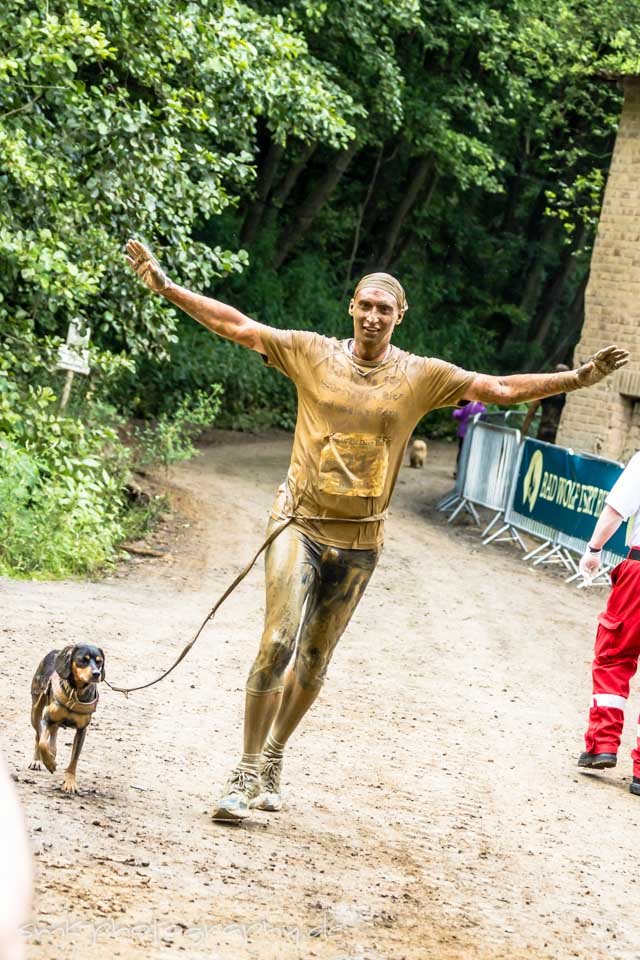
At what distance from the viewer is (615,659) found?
811 centimetres

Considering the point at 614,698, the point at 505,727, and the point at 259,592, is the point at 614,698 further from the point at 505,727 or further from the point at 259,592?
the point at 259,592

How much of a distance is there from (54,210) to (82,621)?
517cm

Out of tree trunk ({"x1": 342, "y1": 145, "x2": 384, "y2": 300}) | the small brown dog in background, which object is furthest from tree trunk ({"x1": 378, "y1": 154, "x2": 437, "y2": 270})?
the small brown dog in background

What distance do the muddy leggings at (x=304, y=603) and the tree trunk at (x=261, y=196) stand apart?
2848cm

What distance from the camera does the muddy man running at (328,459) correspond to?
5.58 m

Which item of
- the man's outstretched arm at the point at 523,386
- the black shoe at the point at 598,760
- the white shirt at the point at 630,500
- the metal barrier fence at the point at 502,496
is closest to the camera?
the man's outstretched arm at the point at 523,386

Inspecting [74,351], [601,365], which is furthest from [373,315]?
[74,351]

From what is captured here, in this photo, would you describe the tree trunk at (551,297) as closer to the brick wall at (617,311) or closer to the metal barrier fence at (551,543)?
the brick wall at (617,311)

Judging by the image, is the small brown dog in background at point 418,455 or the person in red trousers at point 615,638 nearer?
the person in red trousers at point 615,638

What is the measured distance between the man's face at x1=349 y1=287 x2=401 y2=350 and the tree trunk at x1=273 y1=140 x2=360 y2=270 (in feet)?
90.8

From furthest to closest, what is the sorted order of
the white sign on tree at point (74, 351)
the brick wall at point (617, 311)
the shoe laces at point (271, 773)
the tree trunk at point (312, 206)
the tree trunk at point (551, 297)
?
the tree trunk at point (551, 297), the tree trunk at point (312, 206), the brick wall at point (617, 311), the white sign on tree at point (74, 351), the shoe laces at point (271, 773)

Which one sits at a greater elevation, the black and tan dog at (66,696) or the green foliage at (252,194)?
the green foliage at (252,194)

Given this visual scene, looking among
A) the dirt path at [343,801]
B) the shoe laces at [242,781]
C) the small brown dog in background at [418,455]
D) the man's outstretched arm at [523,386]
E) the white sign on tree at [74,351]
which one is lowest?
the dirt path at [343,801]

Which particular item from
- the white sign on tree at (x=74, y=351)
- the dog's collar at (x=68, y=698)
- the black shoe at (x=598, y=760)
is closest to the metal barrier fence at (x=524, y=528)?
the white sign on tree at (x=74, y=351)
